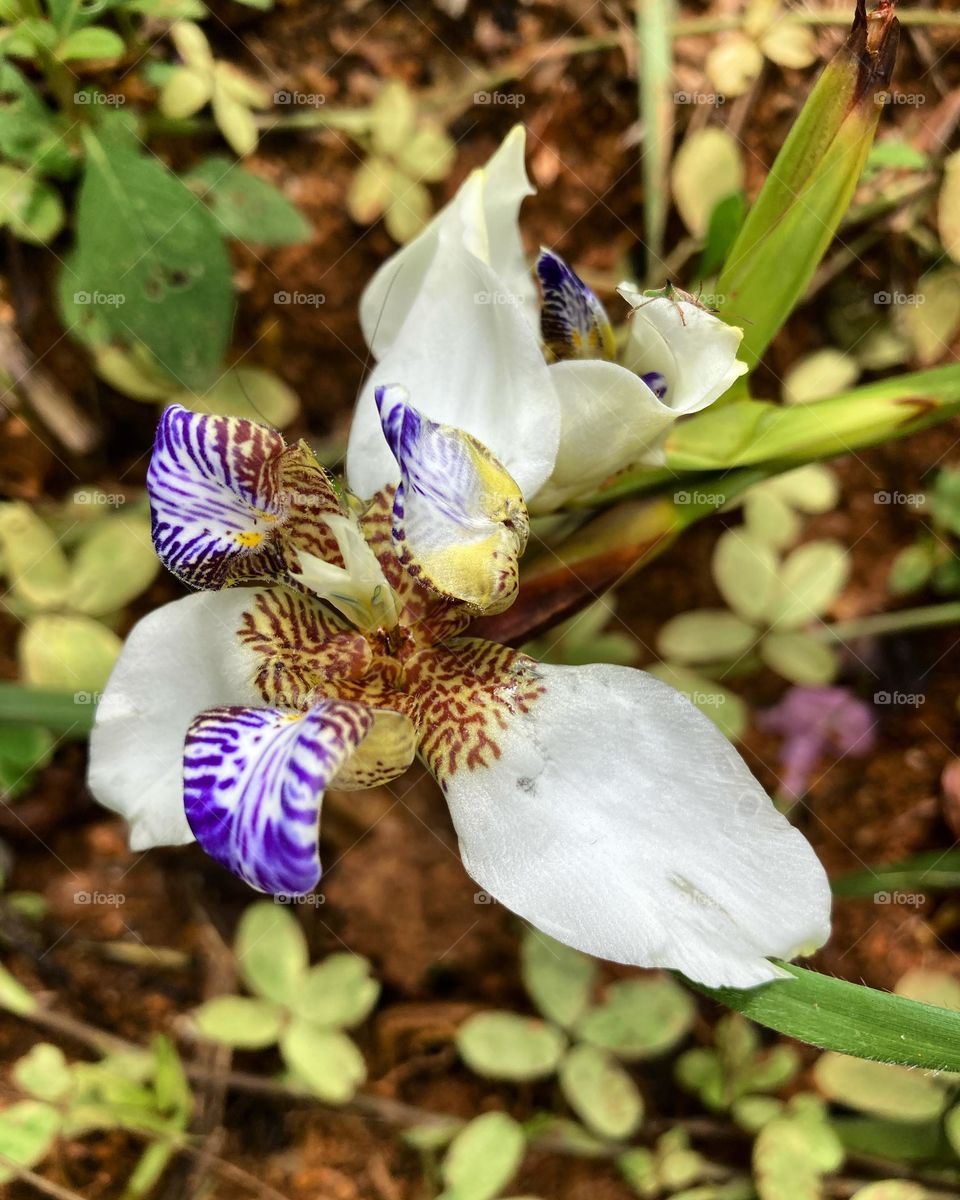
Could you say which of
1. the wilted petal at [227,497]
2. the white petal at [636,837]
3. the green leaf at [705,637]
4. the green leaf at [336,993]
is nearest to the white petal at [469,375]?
the wilted petal at [227,497]

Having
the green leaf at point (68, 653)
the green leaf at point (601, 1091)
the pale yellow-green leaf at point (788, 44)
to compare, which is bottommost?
the green leaf at point (601, 1091)

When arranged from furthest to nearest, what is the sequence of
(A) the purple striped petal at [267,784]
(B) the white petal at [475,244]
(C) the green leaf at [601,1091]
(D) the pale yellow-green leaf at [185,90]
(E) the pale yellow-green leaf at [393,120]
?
(E) the pale yellow-green leaf at [393,120] < (D) the pale yellow-green leaf at [185,90] < (C) the green leaf at [601,1091] < (B) the white petal at [475,244] < (A) the purple striped petal at [267,784]

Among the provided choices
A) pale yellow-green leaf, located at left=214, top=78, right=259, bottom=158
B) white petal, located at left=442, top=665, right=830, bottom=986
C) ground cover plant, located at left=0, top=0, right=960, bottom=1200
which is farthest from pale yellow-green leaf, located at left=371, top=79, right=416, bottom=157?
white petal, located at left=442, top=665, right=830, bottom=986

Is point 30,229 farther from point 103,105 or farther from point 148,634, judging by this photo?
point 148,634

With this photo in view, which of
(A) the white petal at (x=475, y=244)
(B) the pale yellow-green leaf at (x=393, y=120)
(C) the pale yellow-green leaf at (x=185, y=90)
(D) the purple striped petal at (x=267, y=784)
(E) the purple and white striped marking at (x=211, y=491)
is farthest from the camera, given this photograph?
(B) the pale yellow-green leaf at (x=393, y=120)

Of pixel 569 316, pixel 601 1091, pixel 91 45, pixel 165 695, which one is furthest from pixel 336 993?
→ pixel 91 45

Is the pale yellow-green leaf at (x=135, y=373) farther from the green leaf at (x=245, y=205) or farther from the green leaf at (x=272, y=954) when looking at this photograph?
the green leaf at (x=272, y=954)
